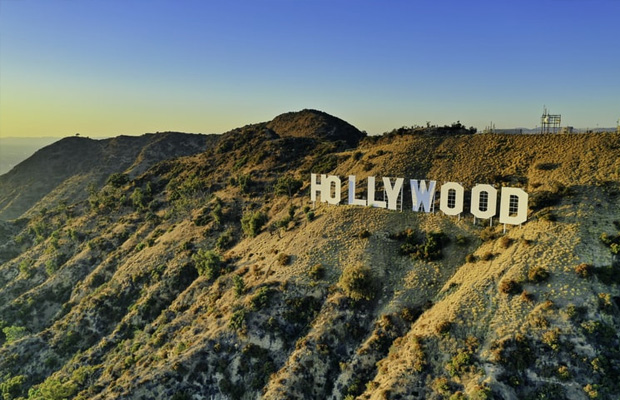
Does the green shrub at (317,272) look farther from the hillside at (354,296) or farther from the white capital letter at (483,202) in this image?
the white capital letter at (483,202)

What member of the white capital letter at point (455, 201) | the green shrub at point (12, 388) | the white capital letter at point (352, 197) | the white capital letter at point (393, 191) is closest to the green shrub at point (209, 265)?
the white capital letter at point (352, 197)

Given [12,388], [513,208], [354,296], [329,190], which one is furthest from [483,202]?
[12,388]

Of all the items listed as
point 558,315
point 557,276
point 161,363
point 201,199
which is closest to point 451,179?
point 557,276

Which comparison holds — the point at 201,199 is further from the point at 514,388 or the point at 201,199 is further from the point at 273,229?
the point at 514,388

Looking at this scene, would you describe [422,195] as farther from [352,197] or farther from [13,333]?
[13,333]

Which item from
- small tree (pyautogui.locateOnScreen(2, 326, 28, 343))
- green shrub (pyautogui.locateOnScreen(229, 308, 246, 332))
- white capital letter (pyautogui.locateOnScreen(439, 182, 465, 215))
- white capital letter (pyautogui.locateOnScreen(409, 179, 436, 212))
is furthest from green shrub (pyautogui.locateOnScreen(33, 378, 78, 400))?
white capital letter (pyautogui.locateOnScreen(439, 182, 465, 215))
